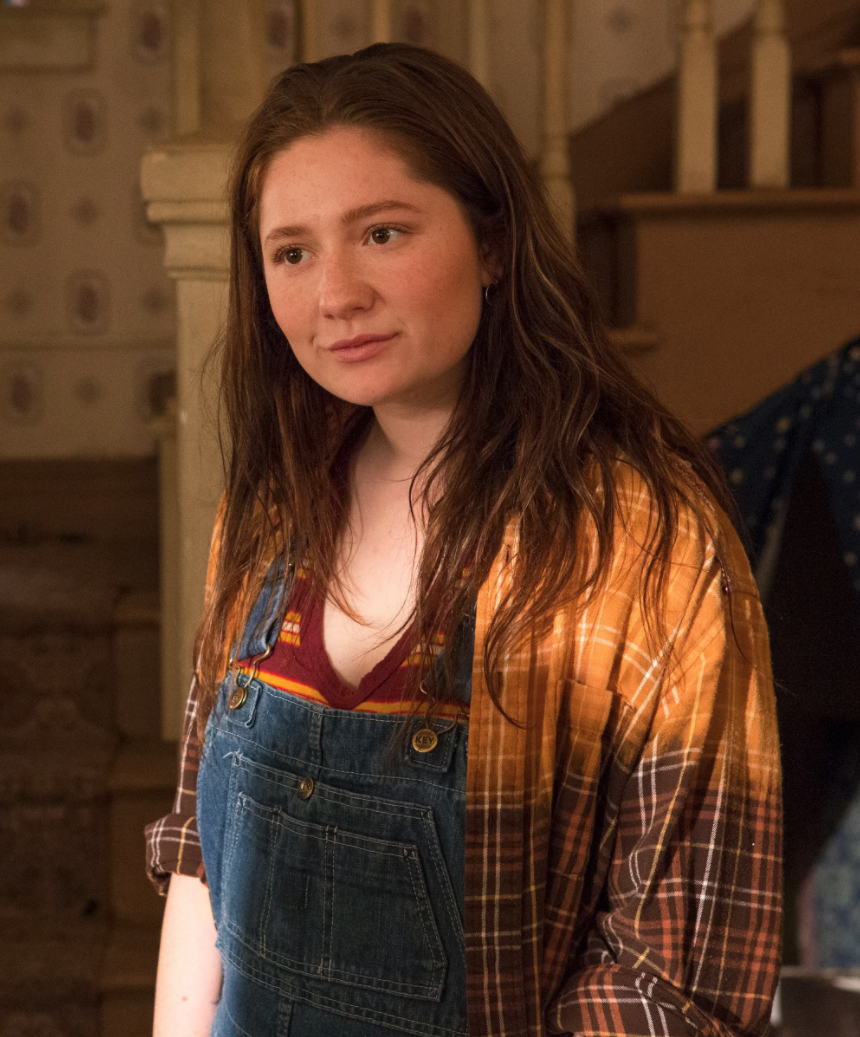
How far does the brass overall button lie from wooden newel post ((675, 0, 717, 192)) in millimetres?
1258

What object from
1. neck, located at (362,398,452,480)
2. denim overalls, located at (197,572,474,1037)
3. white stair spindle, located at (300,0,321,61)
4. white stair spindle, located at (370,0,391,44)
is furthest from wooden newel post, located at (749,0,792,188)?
Result: denim overalls, located at (197,572,474,1037)

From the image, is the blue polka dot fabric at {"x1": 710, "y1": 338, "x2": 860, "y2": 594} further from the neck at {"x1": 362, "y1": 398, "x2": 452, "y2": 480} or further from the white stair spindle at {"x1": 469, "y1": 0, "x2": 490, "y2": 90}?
the neck at {"x1": 362, "y1": 398, "x2": 452, "y2": 480}

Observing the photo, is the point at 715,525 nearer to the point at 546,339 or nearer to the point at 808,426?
the point at 546,339

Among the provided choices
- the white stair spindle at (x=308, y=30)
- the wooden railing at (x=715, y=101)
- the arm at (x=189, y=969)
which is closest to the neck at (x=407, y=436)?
the arm at (x=189, y=969)

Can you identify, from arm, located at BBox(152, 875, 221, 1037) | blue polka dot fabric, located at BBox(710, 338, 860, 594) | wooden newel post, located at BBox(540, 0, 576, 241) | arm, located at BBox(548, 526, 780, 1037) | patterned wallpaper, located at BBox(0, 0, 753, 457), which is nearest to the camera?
arm, located at BBox(548, 526, 780, 1037)

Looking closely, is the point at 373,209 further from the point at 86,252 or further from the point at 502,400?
the point at 86,252

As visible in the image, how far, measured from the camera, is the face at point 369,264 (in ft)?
2.77

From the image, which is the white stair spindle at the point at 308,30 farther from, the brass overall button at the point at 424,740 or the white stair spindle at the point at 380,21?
the brass overall button at the point at 424,740

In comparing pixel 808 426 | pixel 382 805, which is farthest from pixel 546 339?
pixel 808 426

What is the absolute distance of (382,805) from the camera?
0.85 meters

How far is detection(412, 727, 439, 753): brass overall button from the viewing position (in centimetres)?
85

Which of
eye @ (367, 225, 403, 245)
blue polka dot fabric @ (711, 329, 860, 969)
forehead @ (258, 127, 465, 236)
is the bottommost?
blue polka dot fabric @ (711, 329, 860, 969)

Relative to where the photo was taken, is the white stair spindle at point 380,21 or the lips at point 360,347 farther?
the white stair spindle at point 380,21

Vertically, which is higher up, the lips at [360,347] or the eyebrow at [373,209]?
the eyebrow at [373,209]
